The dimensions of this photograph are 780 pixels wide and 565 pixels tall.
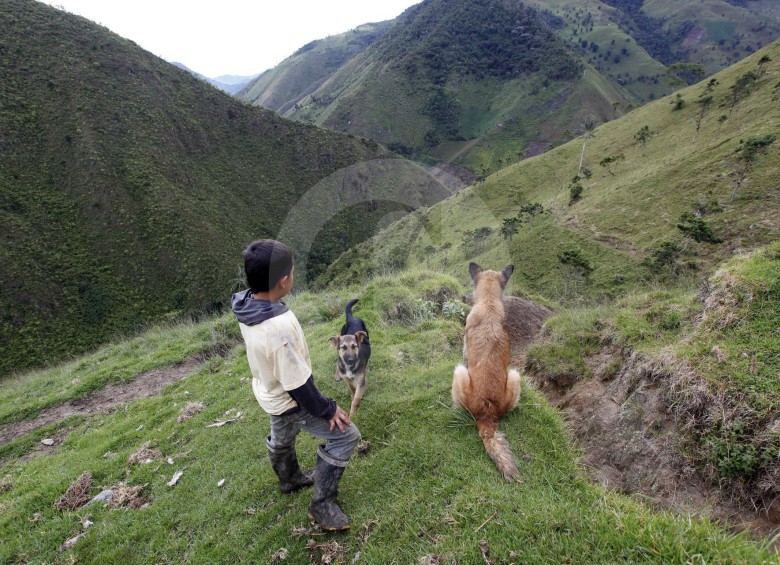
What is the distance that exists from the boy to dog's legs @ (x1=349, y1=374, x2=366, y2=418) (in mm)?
1905

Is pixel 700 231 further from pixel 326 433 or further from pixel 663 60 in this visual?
pixel 663 60

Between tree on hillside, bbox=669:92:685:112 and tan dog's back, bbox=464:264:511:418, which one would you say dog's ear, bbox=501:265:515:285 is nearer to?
tan dog's back, bbox=464:264:511:418

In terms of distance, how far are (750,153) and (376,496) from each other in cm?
4522

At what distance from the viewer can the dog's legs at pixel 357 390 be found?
19.1 ft

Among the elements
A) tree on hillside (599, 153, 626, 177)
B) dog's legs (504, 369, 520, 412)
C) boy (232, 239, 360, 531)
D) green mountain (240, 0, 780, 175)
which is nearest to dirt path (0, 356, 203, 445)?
boy (232, 239, 360, 531)

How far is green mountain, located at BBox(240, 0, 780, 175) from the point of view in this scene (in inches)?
5148

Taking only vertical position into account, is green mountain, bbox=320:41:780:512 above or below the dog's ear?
below

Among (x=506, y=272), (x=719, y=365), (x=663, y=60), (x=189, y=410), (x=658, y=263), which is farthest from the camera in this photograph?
(x=663, y=60)

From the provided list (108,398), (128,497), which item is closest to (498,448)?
(128,497)

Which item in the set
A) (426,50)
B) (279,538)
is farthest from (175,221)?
(426,50)

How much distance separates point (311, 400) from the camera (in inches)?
131

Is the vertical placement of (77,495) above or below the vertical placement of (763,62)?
below

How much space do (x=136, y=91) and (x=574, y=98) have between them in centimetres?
13503

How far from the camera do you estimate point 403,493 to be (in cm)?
390
